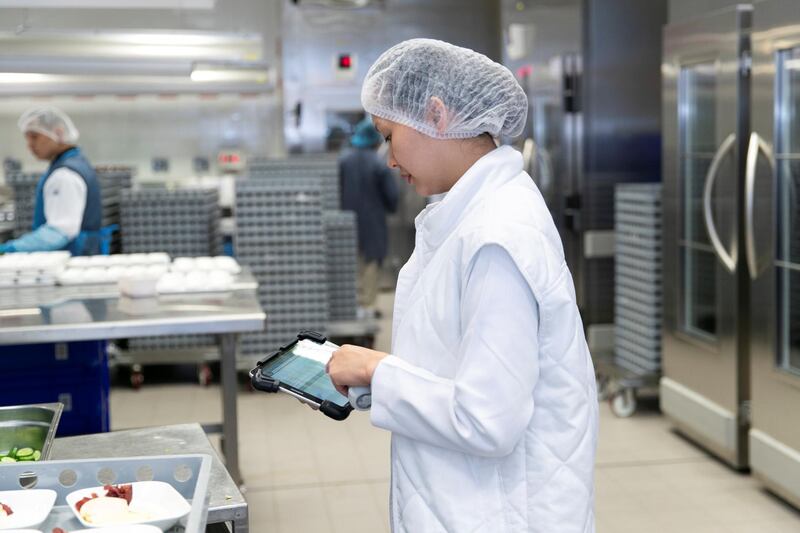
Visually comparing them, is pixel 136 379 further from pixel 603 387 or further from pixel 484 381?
pixel 484 381

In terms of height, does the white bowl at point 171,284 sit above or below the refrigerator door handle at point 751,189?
below

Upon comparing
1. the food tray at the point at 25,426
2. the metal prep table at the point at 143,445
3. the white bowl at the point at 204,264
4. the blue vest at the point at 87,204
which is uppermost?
the blue vest at the point at 87,204

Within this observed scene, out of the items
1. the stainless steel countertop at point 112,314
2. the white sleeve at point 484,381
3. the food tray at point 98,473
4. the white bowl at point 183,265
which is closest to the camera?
the white sleeve at point 484,381

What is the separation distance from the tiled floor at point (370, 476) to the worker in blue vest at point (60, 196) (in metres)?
1.06

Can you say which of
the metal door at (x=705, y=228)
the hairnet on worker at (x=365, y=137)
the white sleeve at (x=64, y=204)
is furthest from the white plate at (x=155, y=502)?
the hairnet on worker at (x=365, y=137)

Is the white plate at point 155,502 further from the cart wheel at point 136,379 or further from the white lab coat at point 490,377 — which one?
the cart wheel at point 136,379

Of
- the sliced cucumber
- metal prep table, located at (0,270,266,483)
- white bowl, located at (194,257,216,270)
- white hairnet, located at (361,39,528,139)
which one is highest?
white hairnet, located at (361,39,528,139)

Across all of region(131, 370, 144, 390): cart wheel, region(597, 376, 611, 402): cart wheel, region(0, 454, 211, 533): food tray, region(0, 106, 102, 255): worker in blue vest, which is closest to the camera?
region(0, 454, 211, 533): food tray

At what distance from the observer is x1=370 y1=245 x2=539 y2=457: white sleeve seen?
1.68 meters

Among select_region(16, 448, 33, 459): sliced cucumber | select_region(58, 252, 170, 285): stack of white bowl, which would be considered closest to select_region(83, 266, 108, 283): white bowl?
select_region(58, 252, 170, 285): stack of white bowl

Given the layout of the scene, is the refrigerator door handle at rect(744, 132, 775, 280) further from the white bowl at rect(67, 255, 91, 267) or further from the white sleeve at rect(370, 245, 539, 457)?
the white bowl at rect(67, 255, 91, 267)

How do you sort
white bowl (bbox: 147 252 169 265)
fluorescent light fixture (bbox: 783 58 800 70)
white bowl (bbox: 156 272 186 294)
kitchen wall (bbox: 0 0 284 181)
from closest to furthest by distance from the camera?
1. fluorescent light fixture (bbox: 783 58 800 70)
2. white bowl (bbox: 156 272 186 294)
3. white bowl (bbox: 147 252 169 265)
4. kitchen wall (bbox: 0 0 284 181)

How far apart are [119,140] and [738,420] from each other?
766 cm

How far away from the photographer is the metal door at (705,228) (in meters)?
4.53
